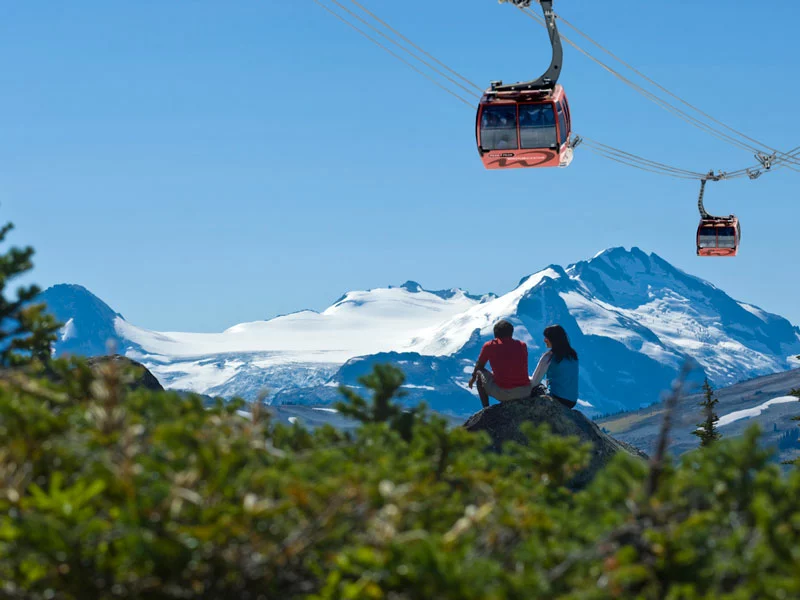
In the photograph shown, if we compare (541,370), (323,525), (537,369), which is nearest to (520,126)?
(541,370)

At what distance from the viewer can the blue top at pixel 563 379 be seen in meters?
21.7

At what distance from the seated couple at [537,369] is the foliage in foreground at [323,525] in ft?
52.6

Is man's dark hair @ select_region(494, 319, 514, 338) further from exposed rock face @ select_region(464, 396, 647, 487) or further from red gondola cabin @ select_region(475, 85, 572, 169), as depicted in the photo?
red gondola cabin @ select_region(475, 85, 572, 169)

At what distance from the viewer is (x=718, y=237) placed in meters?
56.0

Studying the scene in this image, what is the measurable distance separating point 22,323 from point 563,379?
45.3ft

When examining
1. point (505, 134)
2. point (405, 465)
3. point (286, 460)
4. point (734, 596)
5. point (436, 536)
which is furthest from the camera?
point (505, 134)

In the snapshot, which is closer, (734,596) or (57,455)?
(734,596)

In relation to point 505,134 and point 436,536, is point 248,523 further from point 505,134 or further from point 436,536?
point 505,134

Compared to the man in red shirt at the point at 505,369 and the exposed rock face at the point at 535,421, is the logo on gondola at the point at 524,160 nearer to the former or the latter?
the man in red shirt at the point at 505,369

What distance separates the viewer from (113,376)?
4879mm

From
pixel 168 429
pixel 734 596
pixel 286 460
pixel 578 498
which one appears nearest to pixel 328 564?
pixel 286 460

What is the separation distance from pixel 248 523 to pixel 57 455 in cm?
130

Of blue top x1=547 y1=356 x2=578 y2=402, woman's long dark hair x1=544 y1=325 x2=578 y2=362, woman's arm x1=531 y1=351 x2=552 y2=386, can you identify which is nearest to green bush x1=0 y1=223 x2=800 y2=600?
blue top x1=547 y1=356 x2=578 y2=402

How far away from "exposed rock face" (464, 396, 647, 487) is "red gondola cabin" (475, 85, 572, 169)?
557 inches
